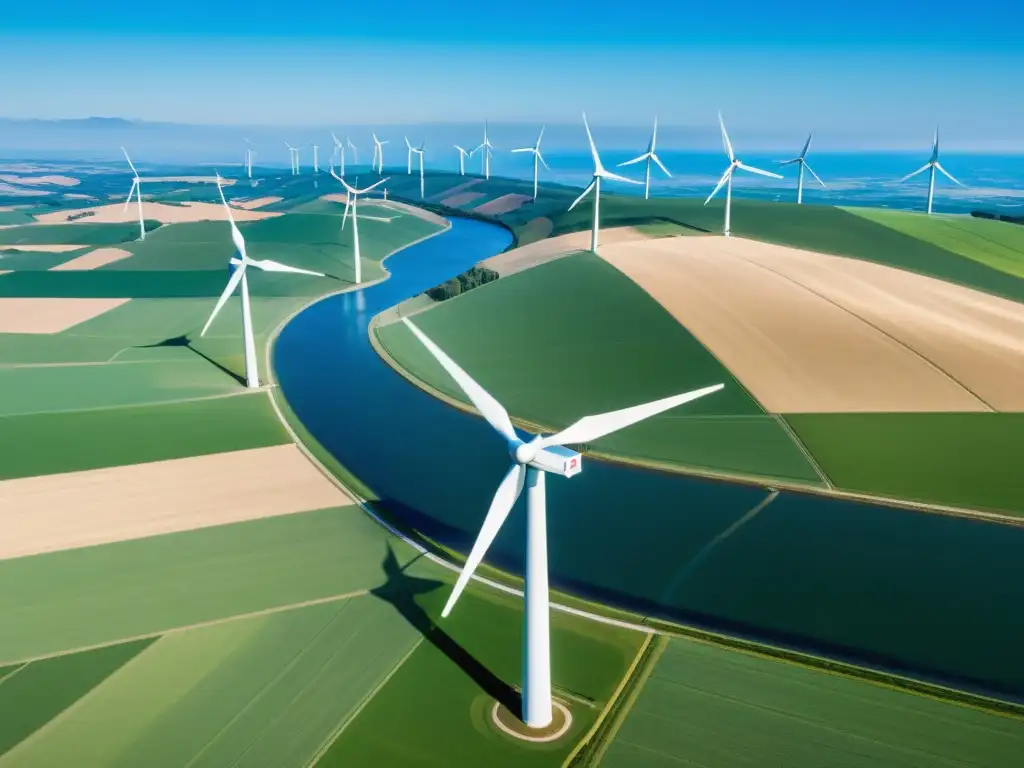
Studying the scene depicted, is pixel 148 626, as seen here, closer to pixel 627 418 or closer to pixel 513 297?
pixel 627 418

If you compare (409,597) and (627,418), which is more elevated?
(627,418)

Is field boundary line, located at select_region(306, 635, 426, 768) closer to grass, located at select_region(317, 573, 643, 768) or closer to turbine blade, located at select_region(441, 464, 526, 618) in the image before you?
grass, located at select_region(317, 573, 643, 768)

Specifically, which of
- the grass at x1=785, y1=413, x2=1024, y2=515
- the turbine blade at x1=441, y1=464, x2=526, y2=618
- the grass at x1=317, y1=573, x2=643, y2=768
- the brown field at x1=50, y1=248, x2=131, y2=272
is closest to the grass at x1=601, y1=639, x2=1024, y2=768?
the grass at x1=317, y1=573, x2=643, y2=768

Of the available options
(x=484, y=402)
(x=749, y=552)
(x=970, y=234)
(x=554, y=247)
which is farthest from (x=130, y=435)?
(x=970, y=234)

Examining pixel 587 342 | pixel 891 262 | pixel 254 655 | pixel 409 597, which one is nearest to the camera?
pixel 254 655

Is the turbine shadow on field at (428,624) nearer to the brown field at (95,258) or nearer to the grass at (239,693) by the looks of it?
the grass at (239,693)

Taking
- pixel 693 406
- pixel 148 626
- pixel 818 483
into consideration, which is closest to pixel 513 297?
pixel 693 406

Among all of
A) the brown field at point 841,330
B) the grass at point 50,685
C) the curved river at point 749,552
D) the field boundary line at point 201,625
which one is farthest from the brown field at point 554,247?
the grass at point 50,685

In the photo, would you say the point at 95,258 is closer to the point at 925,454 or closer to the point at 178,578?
the point at 178,578
